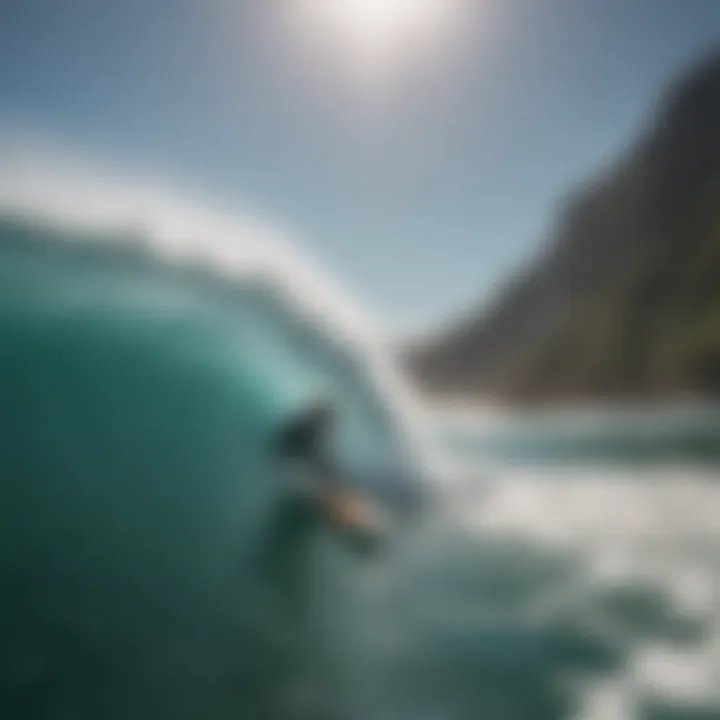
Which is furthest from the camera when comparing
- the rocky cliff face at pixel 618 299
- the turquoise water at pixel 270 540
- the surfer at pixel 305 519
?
the rocky cliff face at pixel 618 299

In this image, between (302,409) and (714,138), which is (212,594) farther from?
(714,138)

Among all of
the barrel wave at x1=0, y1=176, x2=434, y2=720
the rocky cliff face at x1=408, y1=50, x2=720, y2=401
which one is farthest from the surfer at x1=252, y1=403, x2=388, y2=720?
the rocky cliff face at x1=408, y1=50, x2=720, y2=401

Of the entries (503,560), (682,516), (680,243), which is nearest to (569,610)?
(503,560)

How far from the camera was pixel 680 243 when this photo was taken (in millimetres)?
5977

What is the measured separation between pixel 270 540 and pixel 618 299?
11.6 feet

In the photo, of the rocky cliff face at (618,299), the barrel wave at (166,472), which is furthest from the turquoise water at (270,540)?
the rocky cliff face at (618,299)

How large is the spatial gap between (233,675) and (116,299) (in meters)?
2.88

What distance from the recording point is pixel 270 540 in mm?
4422

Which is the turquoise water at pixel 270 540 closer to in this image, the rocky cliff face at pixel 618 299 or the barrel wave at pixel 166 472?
the barrel wave at pixel 166 472

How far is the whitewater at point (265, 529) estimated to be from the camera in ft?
12.2

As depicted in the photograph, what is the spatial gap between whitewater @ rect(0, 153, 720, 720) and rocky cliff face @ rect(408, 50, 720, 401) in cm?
52

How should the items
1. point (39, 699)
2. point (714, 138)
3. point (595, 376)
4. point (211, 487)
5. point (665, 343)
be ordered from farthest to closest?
point (714, 138) < point (665, 343) < point (595, 376) < point (211, 487) < point (39, 699)

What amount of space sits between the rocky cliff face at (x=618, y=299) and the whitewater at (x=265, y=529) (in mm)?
519

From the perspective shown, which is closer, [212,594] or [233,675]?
[233,675]
